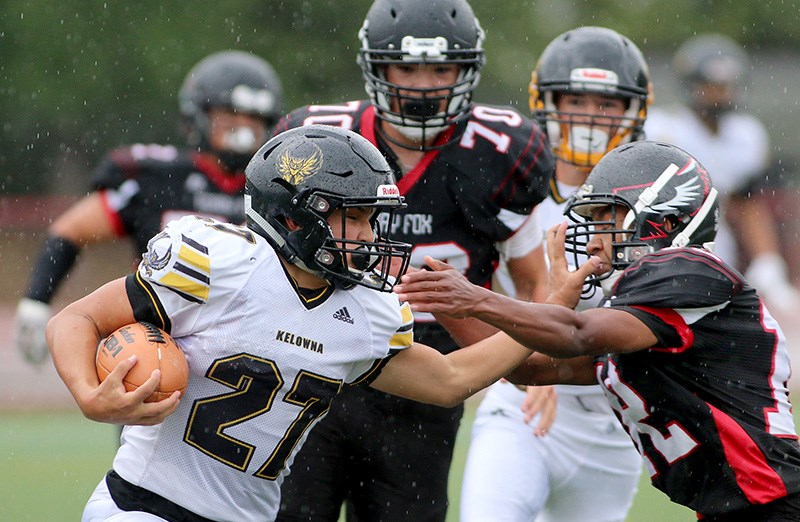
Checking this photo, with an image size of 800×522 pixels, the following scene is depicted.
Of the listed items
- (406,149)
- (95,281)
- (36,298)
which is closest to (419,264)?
(406,149)

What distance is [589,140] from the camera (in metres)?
5.36

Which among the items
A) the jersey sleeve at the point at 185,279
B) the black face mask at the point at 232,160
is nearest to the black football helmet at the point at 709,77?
the black face mask at the point at 232,160

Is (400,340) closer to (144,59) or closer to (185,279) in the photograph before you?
(185,279)

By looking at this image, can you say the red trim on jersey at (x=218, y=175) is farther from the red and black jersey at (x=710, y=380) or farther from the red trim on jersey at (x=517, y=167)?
the red and black jersey at (x=710, y=380)

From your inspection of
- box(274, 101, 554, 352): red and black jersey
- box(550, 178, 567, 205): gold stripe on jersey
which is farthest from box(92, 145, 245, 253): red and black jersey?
box(550, 178, 567, 205): gold stripe on jersey

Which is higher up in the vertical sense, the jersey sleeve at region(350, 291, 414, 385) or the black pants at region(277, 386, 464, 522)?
the jersey sleeve at region(350, 291, 414, 385)

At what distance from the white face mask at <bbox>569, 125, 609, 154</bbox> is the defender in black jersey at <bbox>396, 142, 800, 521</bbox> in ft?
4.30

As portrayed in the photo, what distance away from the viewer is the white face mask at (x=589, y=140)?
17.6 ft

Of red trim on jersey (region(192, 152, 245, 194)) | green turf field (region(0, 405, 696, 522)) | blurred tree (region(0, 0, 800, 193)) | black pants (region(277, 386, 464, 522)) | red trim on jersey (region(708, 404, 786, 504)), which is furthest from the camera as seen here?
blurred tree (region(0, 0, 800, 193))

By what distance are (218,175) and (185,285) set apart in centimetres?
334

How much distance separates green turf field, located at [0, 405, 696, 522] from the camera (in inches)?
279

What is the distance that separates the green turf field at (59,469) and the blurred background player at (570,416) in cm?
192

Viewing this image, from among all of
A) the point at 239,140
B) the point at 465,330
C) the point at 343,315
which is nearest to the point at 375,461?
the point at 465,330

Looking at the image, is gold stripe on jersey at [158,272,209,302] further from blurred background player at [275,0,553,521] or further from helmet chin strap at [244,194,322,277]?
blurred background player at [275,0,553,521]
